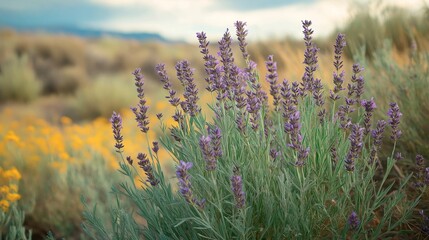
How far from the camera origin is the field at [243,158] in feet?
6.13

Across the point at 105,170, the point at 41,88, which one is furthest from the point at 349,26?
the point at 41,88

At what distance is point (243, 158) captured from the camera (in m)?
1.98

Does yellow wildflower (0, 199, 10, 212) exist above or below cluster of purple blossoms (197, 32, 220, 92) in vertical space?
below

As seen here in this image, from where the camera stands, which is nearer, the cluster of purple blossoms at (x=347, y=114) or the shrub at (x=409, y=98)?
the cluster of purple blossoms at (x=347, y=114)

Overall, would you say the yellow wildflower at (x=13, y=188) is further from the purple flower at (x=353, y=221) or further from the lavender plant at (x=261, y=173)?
the purple flower at (x=353, y=221)

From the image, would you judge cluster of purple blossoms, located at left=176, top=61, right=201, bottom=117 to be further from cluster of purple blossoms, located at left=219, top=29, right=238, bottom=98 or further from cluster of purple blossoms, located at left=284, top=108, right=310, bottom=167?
cluster of purple blossoms, located at left=284, top=108, right=310, bottom=167

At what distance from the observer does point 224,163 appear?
6.66 ft

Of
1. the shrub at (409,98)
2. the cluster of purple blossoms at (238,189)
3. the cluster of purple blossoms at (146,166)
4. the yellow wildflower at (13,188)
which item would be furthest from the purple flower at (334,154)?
the yellow wildflower at (13,188)

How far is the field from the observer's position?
187 centimetres

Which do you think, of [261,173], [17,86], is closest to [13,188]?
[261,173]

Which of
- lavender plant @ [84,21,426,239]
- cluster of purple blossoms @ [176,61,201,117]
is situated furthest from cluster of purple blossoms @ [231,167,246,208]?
cluster of purple blossoms @ [176,61,201,117]

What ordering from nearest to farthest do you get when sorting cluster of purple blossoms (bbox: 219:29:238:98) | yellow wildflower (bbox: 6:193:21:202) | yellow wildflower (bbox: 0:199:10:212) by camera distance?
1. cluster of purple blossoms (bbox: 219:29:238:98)
2. yellow wildflower (bbox: 0:199:10:212)
3. yellow wildflower (bbox: 6:193:21:202)

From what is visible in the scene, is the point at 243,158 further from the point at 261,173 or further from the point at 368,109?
the point at 368,109

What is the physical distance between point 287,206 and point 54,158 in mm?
4122
